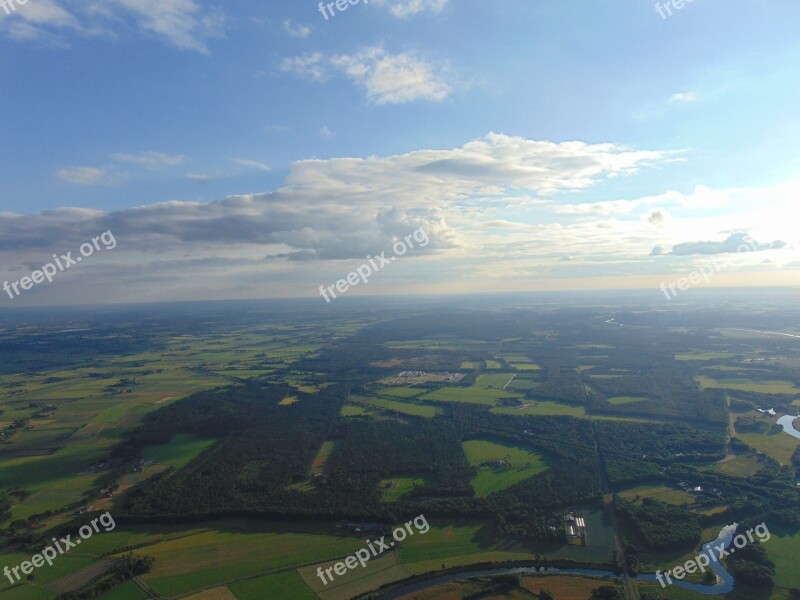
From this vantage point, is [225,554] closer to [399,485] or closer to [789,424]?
[399,485]

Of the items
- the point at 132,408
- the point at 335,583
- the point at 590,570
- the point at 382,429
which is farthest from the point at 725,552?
the point at 132,408

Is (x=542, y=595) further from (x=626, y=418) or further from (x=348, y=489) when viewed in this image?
(x=626, y=418)

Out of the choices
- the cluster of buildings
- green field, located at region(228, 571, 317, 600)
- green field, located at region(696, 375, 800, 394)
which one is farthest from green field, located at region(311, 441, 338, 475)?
green field, located at region(696, 375, 800, 394)

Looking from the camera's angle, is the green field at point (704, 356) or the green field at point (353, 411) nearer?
the green field at point (353, 411)

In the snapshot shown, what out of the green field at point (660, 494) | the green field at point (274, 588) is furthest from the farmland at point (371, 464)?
the green field at point (660, 494)

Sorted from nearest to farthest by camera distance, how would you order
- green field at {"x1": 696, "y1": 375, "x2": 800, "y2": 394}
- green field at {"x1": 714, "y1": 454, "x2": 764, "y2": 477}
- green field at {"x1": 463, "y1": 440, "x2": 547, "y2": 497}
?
green field at {"x1": 463, "y1": 440, "x2": 547, "y2": 497} < green field at {"x1": 714, "y1": 454, "x2": 764, "y2": 477} < green field at {"x1": 696, "y1": 375, "x2": 800, "y2": 394}

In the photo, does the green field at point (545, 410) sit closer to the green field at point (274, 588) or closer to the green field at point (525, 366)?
the green field at point (525, 366)

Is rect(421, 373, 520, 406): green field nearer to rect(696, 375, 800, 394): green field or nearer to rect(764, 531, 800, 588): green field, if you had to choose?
rect(696, 375, 800, 394): green field
